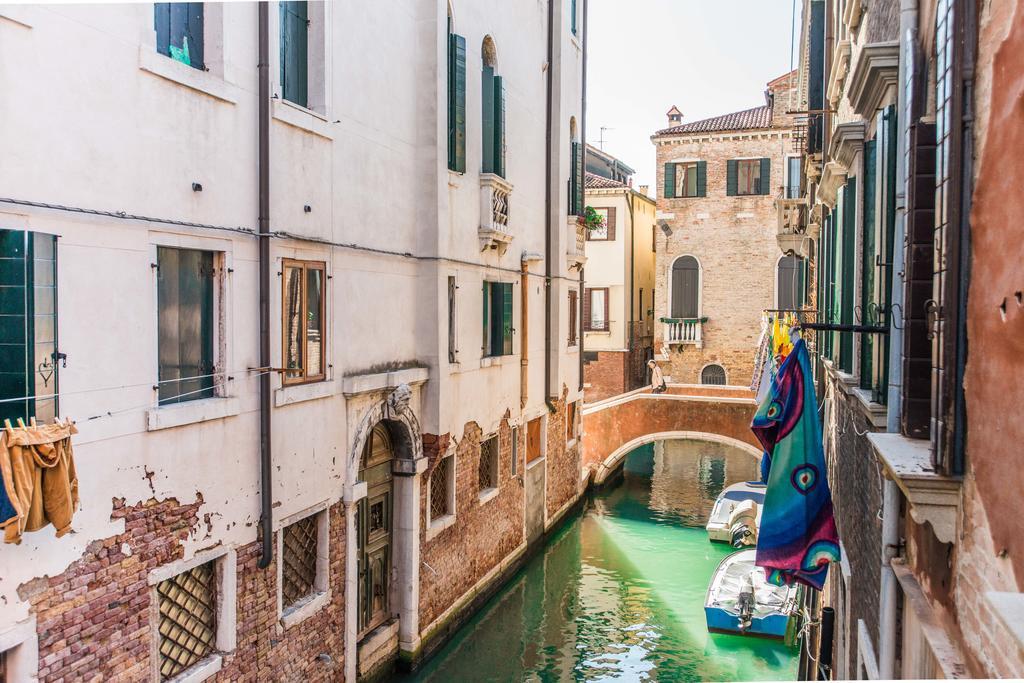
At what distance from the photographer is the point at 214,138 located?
6781mm

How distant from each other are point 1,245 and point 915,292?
485 centimetres

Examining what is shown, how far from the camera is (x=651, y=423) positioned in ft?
70.8

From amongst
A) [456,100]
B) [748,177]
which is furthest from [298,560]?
[748,177]

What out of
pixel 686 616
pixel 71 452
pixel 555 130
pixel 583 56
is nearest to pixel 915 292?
pixel 71 452

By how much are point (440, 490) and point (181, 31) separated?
6.53 meters

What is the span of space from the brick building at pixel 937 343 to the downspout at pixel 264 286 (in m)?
4.46

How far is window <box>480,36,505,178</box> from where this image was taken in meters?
12.5

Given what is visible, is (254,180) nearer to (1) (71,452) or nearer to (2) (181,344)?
(2) (181,344)

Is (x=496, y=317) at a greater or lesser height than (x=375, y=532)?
greater

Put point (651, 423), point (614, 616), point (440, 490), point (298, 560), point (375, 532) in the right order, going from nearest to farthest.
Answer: point (298, 560) → point (375, 532) → point (440, 490) → point (614, 616) → point (651, 423)

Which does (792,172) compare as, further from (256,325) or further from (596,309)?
(256,325)

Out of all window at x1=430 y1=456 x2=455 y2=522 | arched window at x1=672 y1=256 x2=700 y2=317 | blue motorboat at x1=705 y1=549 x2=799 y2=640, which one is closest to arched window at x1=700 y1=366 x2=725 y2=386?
arched window at x1=672 y1=256 x2=700 y2=317

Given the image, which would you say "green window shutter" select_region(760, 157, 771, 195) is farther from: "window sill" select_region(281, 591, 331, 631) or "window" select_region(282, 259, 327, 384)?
"window sill" select_region(281, 591, 331, 631)

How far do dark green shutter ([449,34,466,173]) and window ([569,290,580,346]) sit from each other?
7.05 metres
